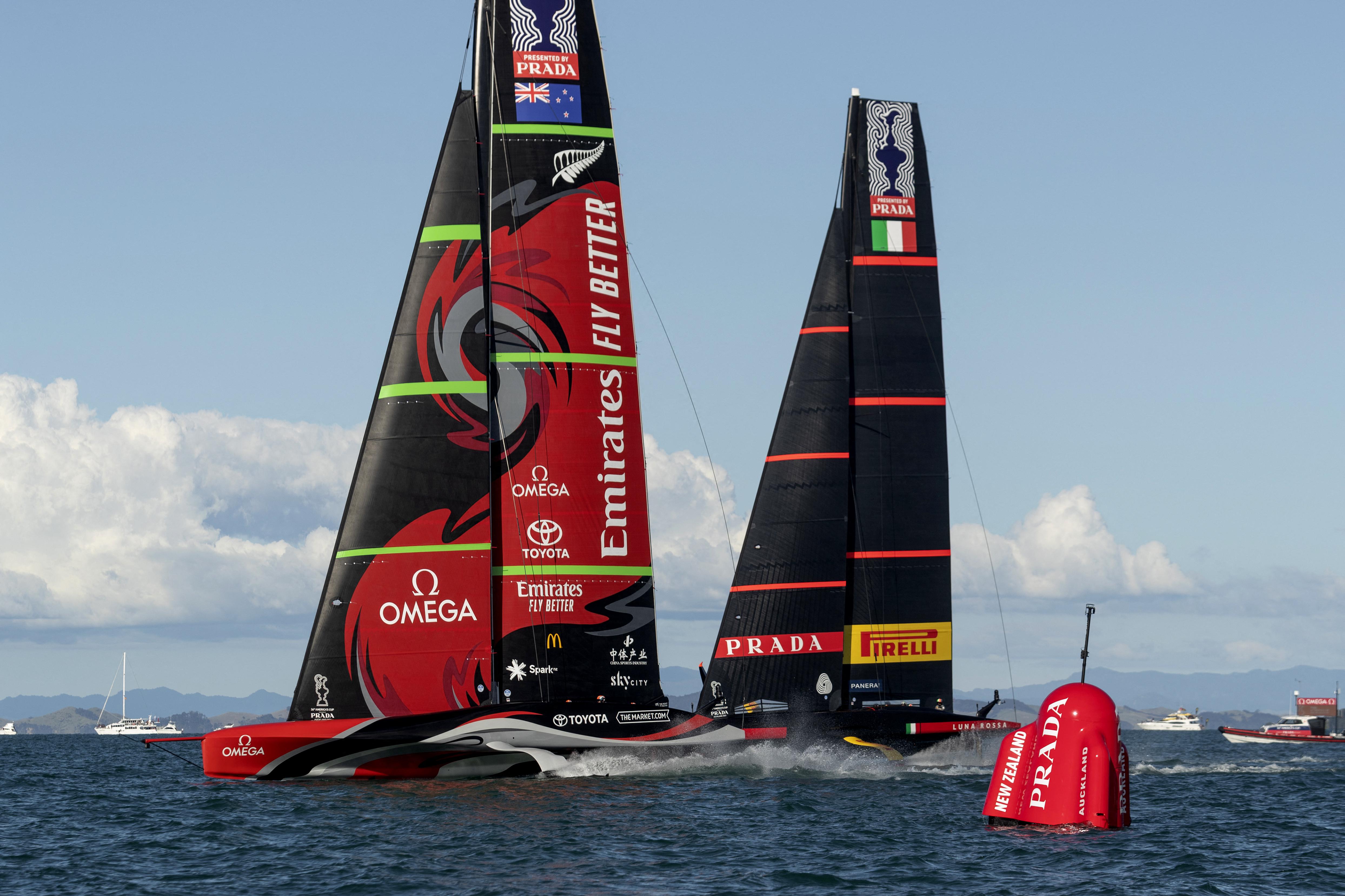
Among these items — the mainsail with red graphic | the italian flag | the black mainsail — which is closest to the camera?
the black mainsail

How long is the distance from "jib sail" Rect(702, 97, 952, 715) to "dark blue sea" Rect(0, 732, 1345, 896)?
8.34ft

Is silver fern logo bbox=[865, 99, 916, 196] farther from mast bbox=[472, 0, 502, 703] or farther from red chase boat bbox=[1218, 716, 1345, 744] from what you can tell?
red chase boat bbox=[1218, 716, 1345, 744]

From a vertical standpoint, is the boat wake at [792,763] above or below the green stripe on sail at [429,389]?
below

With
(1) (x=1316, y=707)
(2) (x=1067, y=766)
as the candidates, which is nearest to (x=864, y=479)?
(2) (x=1067, y=766)

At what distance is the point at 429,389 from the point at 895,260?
40.7 ft

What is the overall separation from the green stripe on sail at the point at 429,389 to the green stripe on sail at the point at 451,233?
2747 mm

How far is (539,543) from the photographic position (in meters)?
28.0

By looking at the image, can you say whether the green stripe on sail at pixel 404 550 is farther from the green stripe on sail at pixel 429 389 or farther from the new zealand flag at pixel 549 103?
the new zealand flag at pixel 549 103

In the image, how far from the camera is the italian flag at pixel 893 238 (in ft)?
114

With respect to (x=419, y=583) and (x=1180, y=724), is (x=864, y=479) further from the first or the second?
(x=1180, y=724)

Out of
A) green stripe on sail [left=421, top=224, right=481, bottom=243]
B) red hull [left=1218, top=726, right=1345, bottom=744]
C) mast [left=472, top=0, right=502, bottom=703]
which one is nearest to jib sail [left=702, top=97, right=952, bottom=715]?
mast [left=472, top=0, right=502, bottom=703]

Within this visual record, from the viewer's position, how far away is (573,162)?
2870 centimetres

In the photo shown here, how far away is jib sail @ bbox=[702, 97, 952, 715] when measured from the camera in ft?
109

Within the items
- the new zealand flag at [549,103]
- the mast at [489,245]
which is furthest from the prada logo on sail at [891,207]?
the mast at [489,245]
